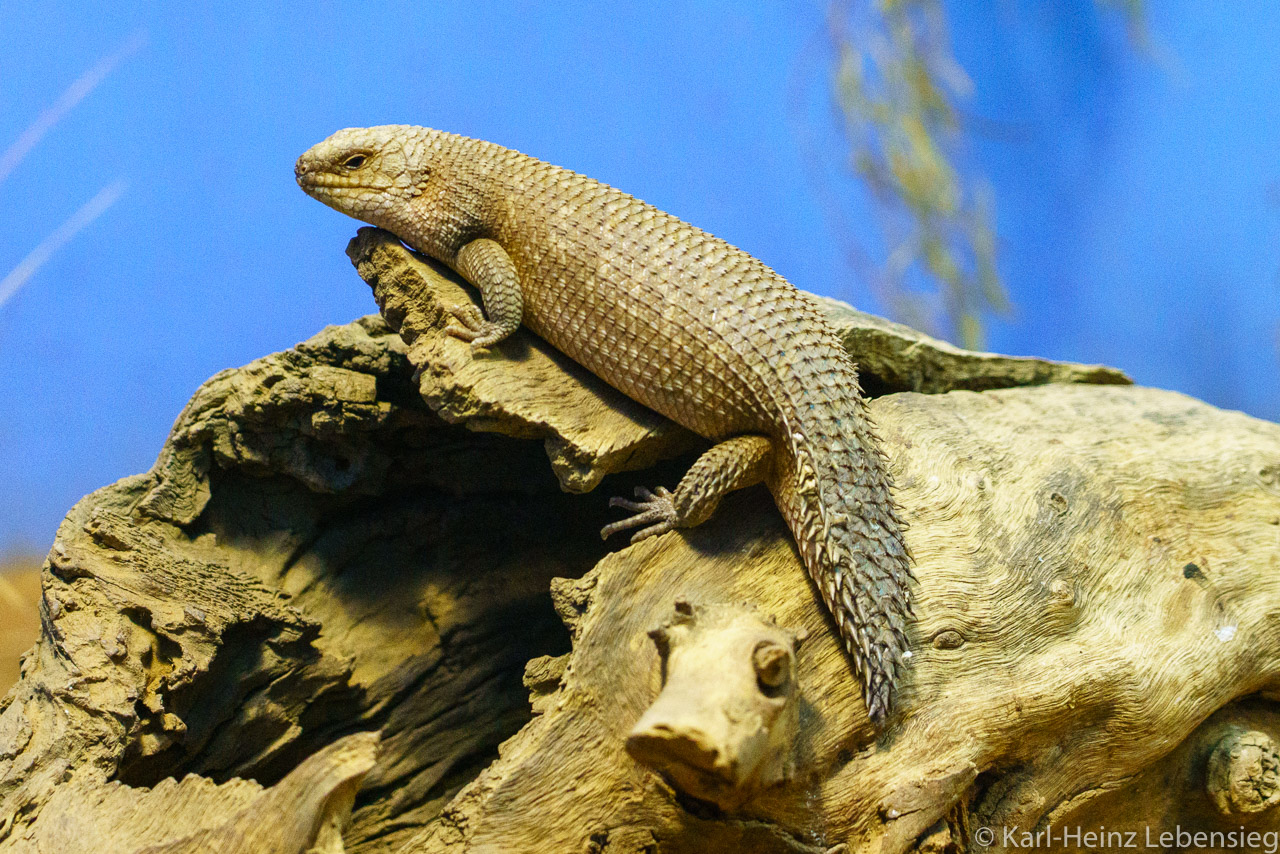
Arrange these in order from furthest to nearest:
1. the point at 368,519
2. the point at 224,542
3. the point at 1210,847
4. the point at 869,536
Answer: the point at 368,519, the point at 224,542, the point at 1210,847, the point at 869,536

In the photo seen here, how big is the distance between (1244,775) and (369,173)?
4.65 m

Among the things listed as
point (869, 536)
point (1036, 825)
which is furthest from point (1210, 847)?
point (869, 536)

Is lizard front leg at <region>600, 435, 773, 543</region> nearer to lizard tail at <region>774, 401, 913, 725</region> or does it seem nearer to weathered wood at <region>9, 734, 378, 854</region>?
lizard tail at <region>774, 401, 913, 725</region>

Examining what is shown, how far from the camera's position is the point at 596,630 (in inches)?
116

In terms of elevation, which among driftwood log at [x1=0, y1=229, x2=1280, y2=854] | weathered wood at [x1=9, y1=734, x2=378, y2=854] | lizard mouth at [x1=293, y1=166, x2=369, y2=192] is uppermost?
lizard mouth at [x1=293, y1=166, x2=369, y2=192]

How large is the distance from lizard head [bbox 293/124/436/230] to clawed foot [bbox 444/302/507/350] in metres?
0.67

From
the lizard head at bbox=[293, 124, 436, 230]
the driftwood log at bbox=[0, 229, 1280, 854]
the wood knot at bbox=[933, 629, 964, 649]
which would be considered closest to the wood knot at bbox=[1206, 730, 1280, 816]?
the driftwood log at bbox=[0, 229, 1280, 854]

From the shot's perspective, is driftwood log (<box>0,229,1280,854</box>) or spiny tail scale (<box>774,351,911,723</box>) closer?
driftwood log (<box>0,229,1280,854</box>)

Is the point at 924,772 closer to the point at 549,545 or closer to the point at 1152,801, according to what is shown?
the point at 1152,801

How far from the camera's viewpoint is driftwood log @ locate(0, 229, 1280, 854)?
2619mm

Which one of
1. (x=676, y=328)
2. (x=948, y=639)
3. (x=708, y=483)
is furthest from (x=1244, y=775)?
(x=676, y=328)

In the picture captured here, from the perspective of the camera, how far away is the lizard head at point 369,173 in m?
3.92

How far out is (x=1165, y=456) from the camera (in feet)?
13.0

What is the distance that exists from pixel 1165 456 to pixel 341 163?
4300 millimetres
